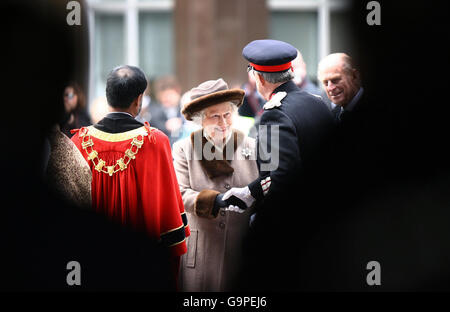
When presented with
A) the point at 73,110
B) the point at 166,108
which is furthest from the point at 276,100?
the point at 166,108

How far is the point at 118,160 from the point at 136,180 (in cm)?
16

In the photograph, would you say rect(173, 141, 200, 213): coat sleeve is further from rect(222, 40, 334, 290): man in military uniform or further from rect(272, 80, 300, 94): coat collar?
rect(272, 80, 300, 94): coat collar

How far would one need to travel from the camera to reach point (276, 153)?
137 inches

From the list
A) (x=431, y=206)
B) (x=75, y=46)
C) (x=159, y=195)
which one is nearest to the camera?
(x=159, y=195)

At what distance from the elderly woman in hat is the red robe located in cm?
19

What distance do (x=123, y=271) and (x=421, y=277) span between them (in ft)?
6.12

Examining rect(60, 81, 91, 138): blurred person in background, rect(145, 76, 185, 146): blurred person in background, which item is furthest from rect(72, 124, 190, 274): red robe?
rect(145, 76, 185, 146): blurred person in background

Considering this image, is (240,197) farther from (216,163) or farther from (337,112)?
(337,112)

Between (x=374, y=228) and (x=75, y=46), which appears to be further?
(x=75, y=46)

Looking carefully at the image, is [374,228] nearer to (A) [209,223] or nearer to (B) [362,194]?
(B) [362,194]

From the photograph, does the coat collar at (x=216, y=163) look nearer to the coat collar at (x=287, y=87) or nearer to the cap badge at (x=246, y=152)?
the cap badge at (x=246, y=152)

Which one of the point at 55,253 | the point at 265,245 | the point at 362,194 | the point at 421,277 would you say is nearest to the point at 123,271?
the point at 55,253

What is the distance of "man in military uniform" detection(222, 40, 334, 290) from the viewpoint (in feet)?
11.5

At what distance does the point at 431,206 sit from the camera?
12.7 ft
